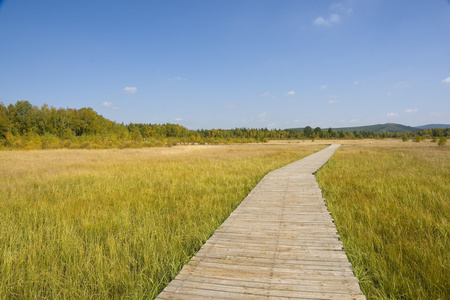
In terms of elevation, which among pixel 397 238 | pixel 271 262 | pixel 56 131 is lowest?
pixel 397 238

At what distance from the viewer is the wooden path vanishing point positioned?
7.76 feet

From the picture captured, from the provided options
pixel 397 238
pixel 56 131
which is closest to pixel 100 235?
pixel 397 238

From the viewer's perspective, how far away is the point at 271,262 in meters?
3.00

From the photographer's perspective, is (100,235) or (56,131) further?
(56,131)

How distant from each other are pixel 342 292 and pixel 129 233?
385 centimetres

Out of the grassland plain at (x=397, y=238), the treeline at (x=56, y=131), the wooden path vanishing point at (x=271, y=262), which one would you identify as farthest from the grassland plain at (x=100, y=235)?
the treeline at (x=56, y=131)

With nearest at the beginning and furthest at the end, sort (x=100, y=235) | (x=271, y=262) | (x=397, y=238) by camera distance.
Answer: (x=271, y=262) → (x=397, y=238) → (x=100, y=235)

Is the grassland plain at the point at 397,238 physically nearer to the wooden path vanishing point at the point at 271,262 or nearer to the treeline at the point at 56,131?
the wooden path vanishing point at the point at 271,262

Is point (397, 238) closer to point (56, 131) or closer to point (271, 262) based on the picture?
point (271, 262)

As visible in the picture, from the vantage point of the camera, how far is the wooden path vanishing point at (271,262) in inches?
93.1

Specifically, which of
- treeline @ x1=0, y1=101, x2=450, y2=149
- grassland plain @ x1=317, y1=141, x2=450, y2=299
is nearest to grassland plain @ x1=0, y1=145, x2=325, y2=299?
grassland plain @ x1=317, y1=141, x2=450, y2=299

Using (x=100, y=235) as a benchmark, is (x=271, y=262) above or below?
above

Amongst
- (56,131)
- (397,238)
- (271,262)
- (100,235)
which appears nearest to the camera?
(271,262)

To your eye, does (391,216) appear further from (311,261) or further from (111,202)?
(111,202)
